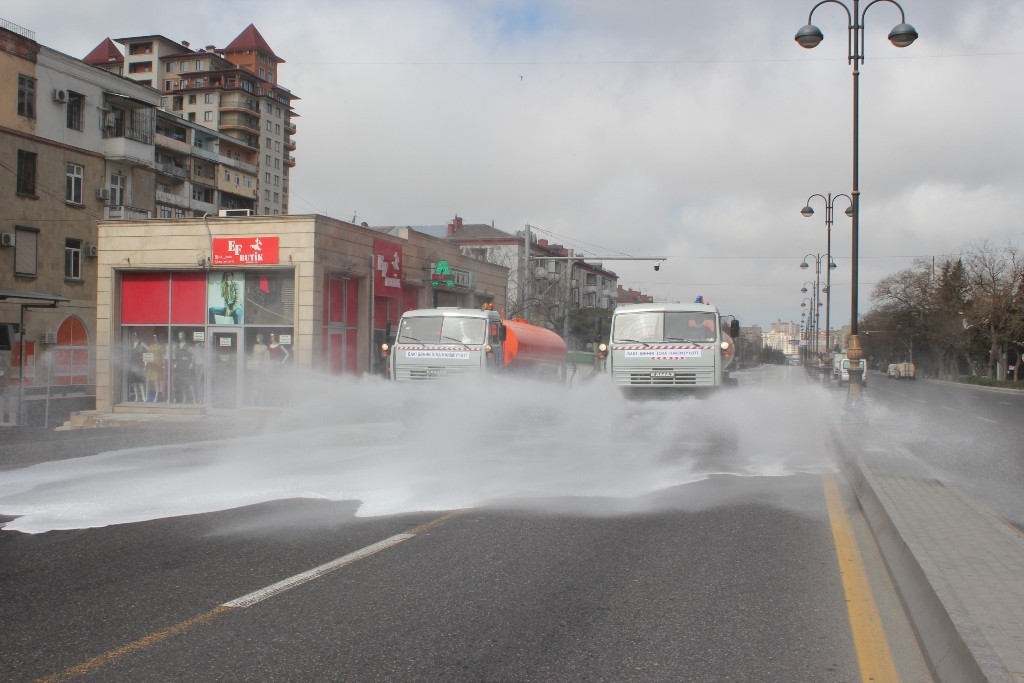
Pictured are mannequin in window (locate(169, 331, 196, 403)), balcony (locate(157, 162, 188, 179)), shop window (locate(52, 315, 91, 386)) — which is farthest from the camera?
balcony (locate(157, 162, 188, 179))

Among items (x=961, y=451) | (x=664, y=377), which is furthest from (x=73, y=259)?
(x=961, y=451)

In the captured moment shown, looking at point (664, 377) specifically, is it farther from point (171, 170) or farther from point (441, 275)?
point (171, 170)

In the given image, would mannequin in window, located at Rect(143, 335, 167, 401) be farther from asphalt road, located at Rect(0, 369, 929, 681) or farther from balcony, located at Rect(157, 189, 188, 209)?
balcony, located at Rect(157, 189, 188, 209)

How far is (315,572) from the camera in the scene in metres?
6.03

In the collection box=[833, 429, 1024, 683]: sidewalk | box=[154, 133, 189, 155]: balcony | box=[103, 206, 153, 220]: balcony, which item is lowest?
box=[833, 429, 1024, 683]: sidewalk

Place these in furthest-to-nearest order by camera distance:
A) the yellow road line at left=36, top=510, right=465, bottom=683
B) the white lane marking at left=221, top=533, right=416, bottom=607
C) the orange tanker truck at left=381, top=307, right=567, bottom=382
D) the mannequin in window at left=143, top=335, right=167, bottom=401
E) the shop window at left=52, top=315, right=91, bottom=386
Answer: the shop window at left=52, top=315, right=91, bottom=386 < the mannequin in window at left=143, top=335, right=167, bottom=401 < the orange tanker truck at left=381, top=307, right=567, bottom=382 < the white lane marking at left=221, top=533, right=416, bottom=607 < the yellow road line at left=36, top=510, right=465, bottom=683

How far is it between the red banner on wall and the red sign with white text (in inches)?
141

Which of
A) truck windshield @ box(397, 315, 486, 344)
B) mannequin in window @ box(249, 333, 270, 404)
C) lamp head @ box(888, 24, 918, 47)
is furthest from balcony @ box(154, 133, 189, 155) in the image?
lamp head @ box(888, 24, 918, 47)

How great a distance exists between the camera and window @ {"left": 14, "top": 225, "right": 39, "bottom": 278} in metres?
37.9

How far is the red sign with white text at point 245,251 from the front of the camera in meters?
24.3

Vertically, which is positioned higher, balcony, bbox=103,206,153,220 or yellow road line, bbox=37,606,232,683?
balcony, bbox=103,206,153,220

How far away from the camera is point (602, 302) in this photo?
13038 centimetres

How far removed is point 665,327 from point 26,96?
32314 millimetres

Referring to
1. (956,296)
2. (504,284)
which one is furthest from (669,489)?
(956,296)
